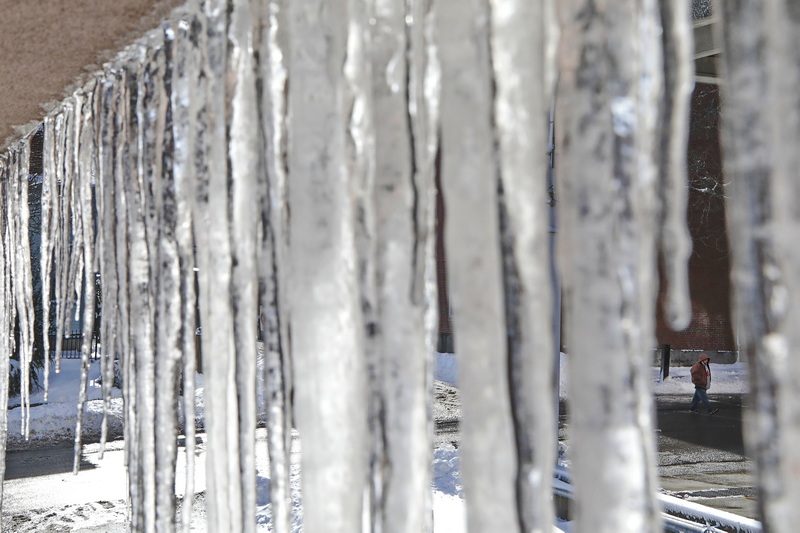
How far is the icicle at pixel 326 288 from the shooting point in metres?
0.71

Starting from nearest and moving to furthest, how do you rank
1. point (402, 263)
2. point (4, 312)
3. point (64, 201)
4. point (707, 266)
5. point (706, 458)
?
point (402, 263) → point (64, 201) → point (4, 312) → point (706, 458) → point (707, 266)

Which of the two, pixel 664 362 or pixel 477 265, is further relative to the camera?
pixel 664 362

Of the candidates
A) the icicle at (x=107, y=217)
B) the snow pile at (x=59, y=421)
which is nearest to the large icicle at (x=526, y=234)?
the icicle at (x=107, y=217)

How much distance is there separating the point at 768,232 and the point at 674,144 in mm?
93

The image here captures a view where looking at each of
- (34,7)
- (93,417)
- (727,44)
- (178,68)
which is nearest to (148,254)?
(178,68)

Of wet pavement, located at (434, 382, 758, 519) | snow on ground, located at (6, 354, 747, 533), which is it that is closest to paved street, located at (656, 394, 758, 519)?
wet pavement, located at (434, 382, 758, 519)

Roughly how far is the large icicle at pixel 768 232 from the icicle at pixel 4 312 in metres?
2.52

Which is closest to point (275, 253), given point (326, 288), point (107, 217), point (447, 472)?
point (326, 288)

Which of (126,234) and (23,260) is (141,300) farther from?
(23,260)

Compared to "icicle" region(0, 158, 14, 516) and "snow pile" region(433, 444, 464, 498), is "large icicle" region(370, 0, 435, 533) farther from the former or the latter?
"snow pile" region(433, 444, 464, 498)

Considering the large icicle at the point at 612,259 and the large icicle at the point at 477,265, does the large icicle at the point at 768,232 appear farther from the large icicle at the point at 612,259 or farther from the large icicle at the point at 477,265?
the large icicle at the point at 477,265

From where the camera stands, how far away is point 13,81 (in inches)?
67.6

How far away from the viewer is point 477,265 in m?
0.61

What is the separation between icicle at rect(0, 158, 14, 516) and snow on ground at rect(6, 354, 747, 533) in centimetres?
144
